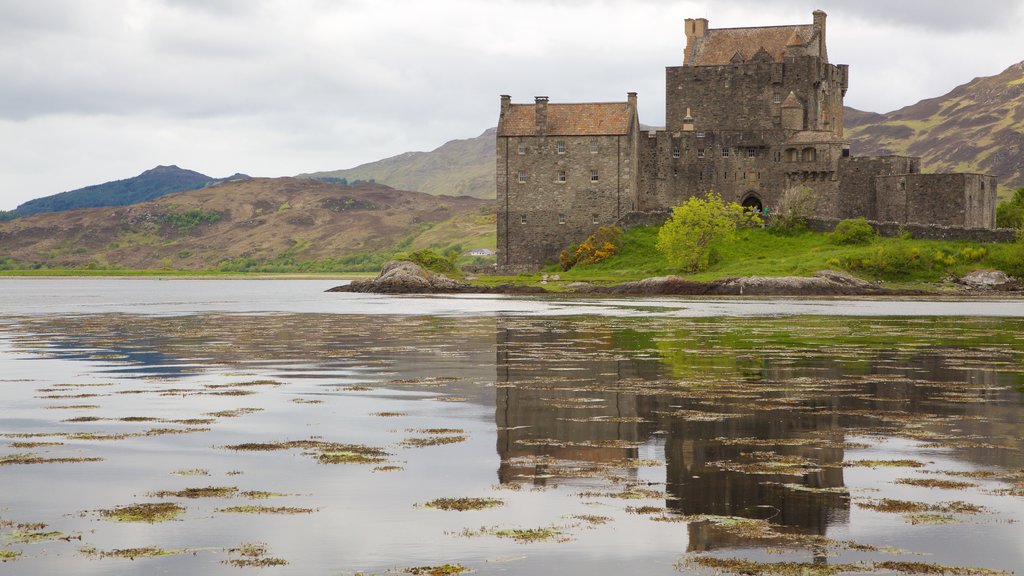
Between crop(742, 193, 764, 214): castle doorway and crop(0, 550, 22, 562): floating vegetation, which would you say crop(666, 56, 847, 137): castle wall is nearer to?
crop(742, 193, 764, 214): castle doorway

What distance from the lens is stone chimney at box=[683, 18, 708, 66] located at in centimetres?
11506

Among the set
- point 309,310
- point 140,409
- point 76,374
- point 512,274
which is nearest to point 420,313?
point 309,310

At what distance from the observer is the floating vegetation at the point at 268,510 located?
13203mm

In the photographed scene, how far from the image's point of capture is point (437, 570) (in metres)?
10.9

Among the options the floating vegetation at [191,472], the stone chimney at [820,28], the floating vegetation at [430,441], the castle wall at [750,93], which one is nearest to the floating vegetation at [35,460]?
the floating vegetation at [191,472]

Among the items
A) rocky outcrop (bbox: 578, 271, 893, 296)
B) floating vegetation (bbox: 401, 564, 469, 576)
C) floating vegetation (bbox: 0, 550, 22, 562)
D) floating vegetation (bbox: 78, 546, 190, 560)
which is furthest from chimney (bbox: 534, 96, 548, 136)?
floating vegetation (bbox: 401, 564, 469, 576)

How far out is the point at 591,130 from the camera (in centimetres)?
10794

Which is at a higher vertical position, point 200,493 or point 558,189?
point 558,189

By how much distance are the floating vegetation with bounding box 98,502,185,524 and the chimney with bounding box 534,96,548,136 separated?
96232 millimetres

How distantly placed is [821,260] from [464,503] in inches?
3267

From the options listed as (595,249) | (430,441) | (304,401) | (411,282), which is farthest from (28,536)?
(411,282)

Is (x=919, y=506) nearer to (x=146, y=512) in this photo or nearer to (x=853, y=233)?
(x=146, y=512)

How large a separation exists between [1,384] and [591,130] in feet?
279

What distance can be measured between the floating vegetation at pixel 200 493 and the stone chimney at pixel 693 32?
10472cm
